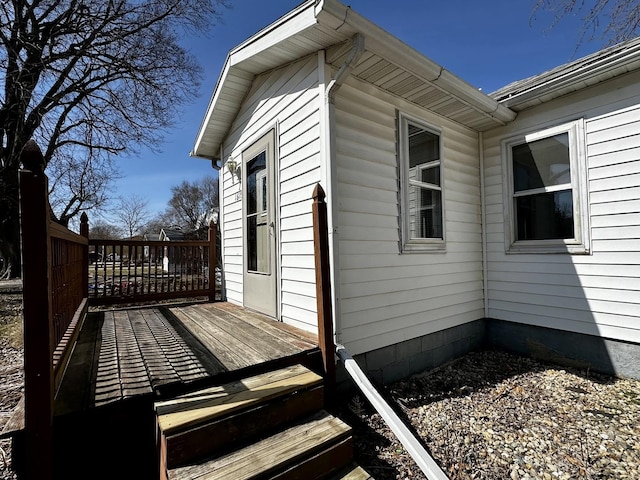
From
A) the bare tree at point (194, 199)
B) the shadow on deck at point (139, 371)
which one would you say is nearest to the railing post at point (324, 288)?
the shadow on deck at point (139, 371)

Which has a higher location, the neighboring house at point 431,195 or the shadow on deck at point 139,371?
the neighboring house at point 431,195

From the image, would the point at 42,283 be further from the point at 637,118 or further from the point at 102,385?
the point at 637,118

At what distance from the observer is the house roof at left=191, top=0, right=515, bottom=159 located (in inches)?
99.3

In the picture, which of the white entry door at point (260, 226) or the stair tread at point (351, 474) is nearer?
the stair tread at point (351, 474)

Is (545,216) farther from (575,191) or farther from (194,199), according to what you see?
(194,199)

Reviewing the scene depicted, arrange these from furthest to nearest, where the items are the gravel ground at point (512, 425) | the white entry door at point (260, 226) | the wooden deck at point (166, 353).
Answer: the white entry door at point (260, 226) < the gravel ground at point (512, 425) < the wooden deck at point (166, 353)

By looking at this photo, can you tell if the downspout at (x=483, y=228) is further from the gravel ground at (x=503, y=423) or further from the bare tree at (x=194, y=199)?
the bare tree at (x=194, y=199)

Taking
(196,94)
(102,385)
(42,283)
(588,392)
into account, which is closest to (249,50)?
(42,283)

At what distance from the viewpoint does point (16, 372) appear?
3320 mm

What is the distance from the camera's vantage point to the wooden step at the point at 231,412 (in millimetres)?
1562

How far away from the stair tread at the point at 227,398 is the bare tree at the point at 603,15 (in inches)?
204

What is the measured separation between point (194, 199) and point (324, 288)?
2879 cm

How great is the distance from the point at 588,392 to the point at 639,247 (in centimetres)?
158

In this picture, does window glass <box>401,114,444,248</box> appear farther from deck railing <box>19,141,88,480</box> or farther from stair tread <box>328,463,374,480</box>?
deck railing <box>19,141,88,480</box>
